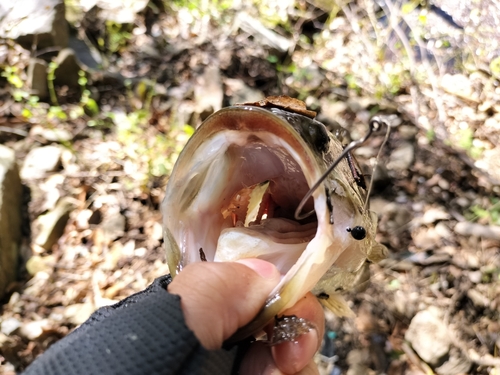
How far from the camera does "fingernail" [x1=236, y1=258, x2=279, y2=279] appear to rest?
3.16 ft

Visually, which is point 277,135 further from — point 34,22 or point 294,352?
point 34,22

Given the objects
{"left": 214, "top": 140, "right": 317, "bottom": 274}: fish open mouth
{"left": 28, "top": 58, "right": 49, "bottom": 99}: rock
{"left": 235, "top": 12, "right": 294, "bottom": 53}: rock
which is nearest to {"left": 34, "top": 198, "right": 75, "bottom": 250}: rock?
{"left": 28, "top": 58, "right": 49, "bottom": 99}: rock

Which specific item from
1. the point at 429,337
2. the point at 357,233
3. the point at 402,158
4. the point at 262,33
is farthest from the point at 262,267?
the point at 262,33

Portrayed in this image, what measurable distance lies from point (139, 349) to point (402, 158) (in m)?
2.98

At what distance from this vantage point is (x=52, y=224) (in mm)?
2535

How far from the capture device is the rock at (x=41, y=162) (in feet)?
9.38

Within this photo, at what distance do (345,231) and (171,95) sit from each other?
287cm

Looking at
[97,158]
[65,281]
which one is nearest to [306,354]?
[65,281]

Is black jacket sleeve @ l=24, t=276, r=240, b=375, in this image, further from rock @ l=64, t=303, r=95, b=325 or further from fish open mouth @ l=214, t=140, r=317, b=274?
rock @ l=64, t=303, r=95, b=325

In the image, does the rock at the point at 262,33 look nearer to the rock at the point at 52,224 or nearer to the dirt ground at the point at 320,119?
the dirt ground at the point at 320,119

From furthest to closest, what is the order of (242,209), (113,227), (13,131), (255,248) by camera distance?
(13,131) < (113,227) < (242,209) < (255,248)

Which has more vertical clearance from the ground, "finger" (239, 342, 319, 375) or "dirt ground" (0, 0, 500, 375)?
"finger" (239, 342, 319, 375)

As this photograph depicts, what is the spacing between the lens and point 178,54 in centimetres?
401

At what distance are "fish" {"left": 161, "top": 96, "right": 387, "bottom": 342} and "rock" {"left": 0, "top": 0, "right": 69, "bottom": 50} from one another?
3.22 metres
